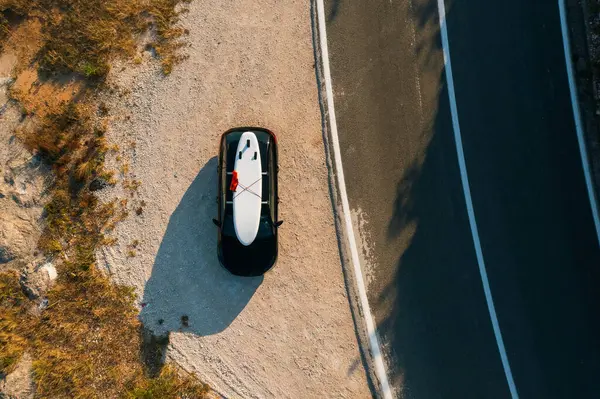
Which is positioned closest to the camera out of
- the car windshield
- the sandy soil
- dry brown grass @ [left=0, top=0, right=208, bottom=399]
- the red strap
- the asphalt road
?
the red strap

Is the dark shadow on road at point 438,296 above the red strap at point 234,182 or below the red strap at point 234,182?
below

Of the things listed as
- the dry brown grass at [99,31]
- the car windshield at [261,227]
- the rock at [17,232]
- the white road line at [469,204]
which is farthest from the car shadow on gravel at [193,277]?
the white road line at [469,204]

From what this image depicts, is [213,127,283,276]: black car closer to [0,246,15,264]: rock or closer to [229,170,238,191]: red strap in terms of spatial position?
[229,170,238,191]: red strap

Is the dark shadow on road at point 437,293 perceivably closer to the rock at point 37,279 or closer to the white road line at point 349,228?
the white road line at point 349,228

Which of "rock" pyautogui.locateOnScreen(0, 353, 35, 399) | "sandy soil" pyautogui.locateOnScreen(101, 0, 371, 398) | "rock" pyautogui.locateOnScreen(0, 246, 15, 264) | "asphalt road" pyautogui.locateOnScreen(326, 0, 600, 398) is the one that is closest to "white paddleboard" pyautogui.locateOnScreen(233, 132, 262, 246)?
"sandy soil" pyautogui.locateOnScreen(101, 0, 371, 398)

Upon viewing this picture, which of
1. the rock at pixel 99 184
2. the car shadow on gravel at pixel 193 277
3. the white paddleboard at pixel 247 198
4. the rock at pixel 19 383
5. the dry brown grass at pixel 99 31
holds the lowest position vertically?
the rock at pixel 19 383

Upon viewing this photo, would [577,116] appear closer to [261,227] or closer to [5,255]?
[261,227]

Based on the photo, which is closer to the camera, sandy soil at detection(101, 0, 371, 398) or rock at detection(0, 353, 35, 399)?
rock at detection(0, 353, 35, 399)

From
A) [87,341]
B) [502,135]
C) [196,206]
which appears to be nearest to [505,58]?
[502,135]
